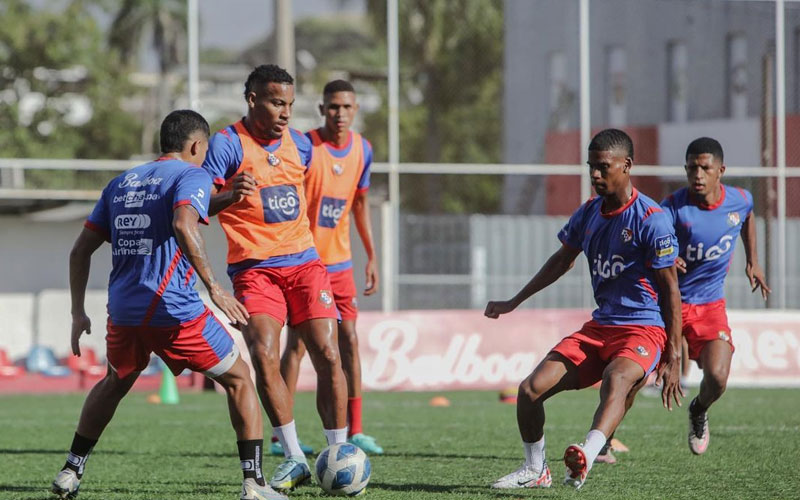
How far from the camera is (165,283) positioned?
6043mm

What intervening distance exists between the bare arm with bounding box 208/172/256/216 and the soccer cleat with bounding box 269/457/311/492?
4.70 ft

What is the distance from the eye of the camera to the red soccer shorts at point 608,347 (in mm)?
6605

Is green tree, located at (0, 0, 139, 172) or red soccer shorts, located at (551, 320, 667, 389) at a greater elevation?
green tree, located at (0, 0, 139, 172)

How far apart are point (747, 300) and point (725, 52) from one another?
Answer: 6.08 meters

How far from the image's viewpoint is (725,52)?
2417 cm

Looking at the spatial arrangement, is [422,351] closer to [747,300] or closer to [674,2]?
[747,300]

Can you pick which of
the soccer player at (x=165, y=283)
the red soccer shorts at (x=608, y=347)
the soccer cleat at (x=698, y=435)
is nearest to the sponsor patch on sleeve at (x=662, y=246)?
the red soccer shorts at (x=608, y=347)

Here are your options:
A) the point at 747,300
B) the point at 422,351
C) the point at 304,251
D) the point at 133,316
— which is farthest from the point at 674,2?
the point at 133,316

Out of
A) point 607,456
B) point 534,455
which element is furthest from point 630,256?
point 607,456

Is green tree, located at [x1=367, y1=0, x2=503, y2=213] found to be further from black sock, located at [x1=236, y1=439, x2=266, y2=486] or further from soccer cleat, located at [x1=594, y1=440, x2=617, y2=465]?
black sock, located at [x1=236, y1=439, x2=266, y2=486]

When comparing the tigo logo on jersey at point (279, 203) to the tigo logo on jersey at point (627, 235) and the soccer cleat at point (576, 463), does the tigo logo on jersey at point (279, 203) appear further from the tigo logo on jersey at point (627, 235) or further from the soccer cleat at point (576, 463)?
the soccer cleat at point (576, 463)

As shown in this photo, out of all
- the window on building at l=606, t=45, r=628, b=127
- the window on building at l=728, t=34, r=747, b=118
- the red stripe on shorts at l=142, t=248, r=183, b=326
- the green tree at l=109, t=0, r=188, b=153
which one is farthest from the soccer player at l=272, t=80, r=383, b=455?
the green tree at l=109, t=0, r=188, b=153

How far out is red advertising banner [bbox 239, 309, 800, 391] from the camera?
15719mm

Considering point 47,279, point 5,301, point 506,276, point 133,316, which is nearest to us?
point 133,316
